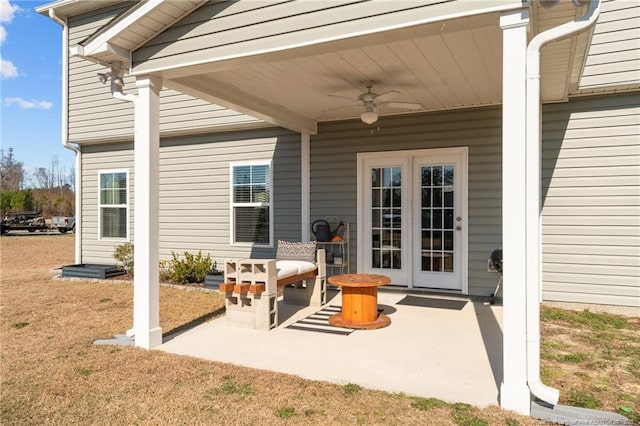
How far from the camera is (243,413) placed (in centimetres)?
253

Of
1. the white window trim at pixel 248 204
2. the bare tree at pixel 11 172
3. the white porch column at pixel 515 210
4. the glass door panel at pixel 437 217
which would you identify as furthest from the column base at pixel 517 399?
the bare tree at pixel 11 172

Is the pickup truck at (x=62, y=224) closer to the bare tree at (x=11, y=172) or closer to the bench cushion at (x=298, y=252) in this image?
the bare tree at (x=11, y=172)

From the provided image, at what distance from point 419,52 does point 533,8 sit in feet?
3.75

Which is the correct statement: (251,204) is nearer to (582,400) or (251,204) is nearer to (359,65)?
(359,65)

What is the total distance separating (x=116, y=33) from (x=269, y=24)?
1336 mm

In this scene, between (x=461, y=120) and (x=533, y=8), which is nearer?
(x=533, y=8)

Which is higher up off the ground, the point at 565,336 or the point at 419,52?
the point at 419,52

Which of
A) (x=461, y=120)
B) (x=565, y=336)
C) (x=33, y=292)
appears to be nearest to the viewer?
(x=565, y=336)

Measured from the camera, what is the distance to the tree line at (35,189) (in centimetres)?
2609

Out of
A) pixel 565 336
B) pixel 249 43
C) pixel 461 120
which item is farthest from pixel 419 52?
pixel 565 336

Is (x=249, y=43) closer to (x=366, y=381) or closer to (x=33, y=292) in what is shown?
(x=366, y=381)

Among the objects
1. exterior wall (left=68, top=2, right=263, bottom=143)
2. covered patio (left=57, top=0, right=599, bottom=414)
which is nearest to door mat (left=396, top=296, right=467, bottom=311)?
covered patio (left=57, top=0, right=599, bottom=414)

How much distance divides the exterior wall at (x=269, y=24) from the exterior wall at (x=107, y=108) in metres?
3.25

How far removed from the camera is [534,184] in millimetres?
2549
